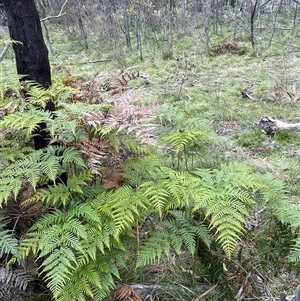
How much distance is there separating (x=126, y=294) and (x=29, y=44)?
63.5 inches

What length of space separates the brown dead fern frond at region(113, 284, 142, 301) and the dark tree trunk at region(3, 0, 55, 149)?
987 mm

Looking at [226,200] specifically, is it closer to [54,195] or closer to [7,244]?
[54,195]

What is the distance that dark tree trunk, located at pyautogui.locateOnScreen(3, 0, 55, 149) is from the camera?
2.03 m

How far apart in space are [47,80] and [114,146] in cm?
78

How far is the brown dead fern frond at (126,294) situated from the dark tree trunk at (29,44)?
0.99 metres

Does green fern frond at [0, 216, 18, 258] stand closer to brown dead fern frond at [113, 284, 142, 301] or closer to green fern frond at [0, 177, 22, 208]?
green fern frond at [0, 177, 22, 208]

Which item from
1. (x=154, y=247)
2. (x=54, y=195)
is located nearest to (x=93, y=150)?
(x=54, y=195)

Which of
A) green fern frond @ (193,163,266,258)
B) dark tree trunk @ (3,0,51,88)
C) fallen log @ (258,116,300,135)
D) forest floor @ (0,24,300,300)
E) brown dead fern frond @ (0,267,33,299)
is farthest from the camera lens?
fallen log @ (258,116,300,135)

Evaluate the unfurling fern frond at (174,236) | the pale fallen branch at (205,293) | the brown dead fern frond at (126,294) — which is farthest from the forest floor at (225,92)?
the unfurling fern frond at (174,236)

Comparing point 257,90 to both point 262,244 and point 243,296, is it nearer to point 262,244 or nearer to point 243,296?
point 262,244

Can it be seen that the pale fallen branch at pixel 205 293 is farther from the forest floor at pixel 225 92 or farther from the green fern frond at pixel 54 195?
the green fern frond at pixel 54 195

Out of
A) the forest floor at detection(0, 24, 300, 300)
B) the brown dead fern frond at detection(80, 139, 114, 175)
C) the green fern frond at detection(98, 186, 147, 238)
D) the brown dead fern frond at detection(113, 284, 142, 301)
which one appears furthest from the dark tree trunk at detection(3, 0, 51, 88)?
the brown dead fern frond at detection(113, 284, 142, 301)

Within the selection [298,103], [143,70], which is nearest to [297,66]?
[298,103]

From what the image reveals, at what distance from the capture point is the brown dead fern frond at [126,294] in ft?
5.38
